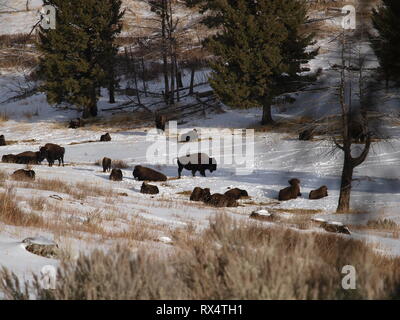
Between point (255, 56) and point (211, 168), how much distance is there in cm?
1154

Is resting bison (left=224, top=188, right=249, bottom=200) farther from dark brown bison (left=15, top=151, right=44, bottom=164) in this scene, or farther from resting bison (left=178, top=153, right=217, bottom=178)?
dark brown bison (left=15, top=151, right=44, bottom=164)

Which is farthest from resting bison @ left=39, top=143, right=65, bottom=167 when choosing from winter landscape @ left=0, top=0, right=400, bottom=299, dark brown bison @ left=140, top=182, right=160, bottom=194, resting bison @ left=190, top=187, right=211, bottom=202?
resting bison @ left=190, top=187, right=211, bottom=202

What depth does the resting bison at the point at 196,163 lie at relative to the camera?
21.8 m

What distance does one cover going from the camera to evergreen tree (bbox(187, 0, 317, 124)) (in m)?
30.5

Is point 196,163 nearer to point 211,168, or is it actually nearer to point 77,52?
point 211,168

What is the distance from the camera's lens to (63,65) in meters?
36.9

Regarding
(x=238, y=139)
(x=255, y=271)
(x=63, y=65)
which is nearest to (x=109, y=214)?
(x=255, y=271)

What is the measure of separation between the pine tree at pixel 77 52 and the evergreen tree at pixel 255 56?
11.5 metres

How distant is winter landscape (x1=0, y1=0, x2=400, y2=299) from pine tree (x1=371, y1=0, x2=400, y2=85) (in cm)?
3

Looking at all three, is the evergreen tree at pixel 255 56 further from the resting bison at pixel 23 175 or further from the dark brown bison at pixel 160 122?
the resting bison at pixel 23 175

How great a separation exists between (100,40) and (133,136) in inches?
A: 428

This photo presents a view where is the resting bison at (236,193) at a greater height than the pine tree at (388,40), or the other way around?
the pine tree at (388,40)

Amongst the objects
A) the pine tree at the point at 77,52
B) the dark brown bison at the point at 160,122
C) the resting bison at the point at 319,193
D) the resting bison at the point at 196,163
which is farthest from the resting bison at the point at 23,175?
the pine tree at the point at 77,52

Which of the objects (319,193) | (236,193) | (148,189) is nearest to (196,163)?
(236,193)
